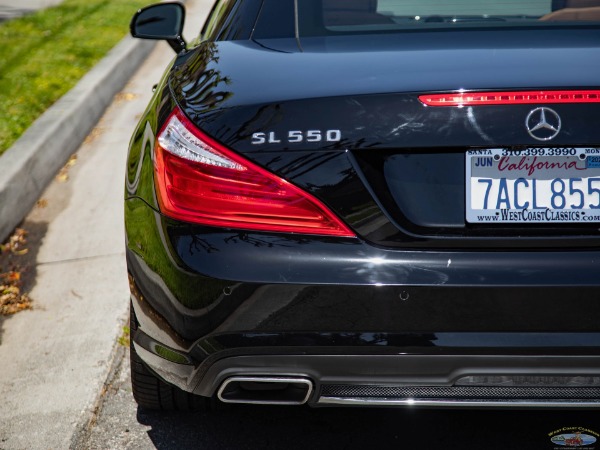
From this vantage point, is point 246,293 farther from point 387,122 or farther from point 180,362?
point 387,122

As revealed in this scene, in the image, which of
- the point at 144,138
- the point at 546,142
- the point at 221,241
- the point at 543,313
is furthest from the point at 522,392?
the point at 144,138

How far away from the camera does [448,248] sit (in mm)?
2660

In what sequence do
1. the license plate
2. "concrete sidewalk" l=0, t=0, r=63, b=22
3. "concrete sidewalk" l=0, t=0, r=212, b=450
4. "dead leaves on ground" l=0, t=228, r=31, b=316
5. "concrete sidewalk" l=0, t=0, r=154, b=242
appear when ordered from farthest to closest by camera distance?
"concrete sidewalk" l=0, t=0, r=63, b=22, "concrete sidewalk" l=0, t=0, r=154, b=242, "dead leaves on ground" l=0, t=228, r=31, b=316, "concrete sidewalk" l=0, t=0, r=212, b=450, the license plate

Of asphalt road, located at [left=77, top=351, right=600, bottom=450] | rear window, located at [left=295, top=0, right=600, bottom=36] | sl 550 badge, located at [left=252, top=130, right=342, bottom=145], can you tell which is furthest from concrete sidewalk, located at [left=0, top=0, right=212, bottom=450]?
rear window, located at [left=295, top=0, right=600, bottom=36]

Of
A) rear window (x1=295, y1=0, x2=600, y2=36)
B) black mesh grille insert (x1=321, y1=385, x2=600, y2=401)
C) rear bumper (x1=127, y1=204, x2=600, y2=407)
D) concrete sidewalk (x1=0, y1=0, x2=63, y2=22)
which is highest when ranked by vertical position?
rear window (x1=295, y1=0, x2=600, y2=36)

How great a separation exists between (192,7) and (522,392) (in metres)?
11.3

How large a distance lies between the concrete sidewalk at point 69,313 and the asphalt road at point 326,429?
21cm

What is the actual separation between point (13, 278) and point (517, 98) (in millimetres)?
3272

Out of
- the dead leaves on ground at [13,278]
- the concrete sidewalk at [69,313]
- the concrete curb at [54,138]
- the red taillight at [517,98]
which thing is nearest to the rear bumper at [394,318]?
the red taillight at [517,98]

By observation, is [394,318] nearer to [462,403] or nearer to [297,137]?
[462,403]

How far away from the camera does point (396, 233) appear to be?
8.75 ft

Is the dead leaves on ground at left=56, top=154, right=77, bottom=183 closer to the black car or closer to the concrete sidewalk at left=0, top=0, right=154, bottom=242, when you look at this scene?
the concrete sidewalk at left=0, top=0, right=154, bottom=242
